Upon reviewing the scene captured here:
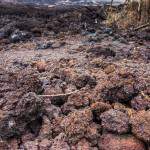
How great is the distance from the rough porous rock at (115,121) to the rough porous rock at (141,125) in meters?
0.05

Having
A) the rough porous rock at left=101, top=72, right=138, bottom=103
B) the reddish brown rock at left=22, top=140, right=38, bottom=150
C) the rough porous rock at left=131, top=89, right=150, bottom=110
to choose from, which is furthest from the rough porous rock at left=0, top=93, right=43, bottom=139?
the rough porous rock at left=131, top=89, right=150, bottom=110

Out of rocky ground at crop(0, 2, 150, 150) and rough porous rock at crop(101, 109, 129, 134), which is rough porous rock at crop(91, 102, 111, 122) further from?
rough porous rock at crop(101, 109, 129, 134)

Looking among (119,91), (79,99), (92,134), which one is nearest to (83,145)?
(92,134)

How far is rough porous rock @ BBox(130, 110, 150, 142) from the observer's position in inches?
101

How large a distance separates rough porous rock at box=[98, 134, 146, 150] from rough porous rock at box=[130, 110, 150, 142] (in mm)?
46

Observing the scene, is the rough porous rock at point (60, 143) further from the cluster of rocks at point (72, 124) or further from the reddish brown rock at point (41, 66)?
the reddish brown rock at point (41, 66)

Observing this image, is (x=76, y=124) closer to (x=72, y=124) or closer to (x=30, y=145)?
(x=72, y=124)

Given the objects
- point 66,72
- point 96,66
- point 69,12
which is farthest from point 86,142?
point 69,12

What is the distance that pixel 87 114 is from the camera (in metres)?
2.79

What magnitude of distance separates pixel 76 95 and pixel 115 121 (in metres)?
0.55

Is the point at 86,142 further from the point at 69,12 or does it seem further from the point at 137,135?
the point at 69,12

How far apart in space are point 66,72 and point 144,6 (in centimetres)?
296

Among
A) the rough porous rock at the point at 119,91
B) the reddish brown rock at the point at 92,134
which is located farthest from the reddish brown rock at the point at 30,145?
the rough porous rock at the point at 119,91

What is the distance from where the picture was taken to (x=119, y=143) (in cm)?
257
